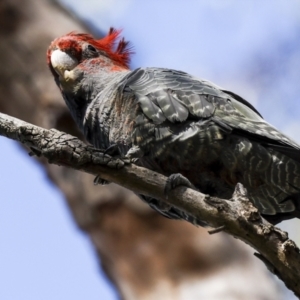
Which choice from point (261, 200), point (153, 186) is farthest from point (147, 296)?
point (153, 186)

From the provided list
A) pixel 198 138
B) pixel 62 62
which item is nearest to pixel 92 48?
pixel 62 62

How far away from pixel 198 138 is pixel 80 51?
1.01 meters

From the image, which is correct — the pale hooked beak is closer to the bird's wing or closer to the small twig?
the bird's wing

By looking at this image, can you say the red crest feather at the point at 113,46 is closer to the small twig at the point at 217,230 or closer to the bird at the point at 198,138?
the bird at the point at 198,138

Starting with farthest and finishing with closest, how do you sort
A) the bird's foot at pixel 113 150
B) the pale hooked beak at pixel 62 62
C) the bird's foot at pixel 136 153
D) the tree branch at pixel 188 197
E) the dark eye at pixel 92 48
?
the dark eye at pixel 92 48
the pale hooked beak at pixel 62 62
the bird's foot at pixel 136 153
the bird's foot at pixel 113 150
the tree branch at pixel 188 197

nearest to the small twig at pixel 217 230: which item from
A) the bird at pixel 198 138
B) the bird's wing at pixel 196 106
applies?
the bird at pixel 198 138

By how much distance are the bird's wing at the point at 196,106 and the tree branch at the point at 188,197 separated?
0.47 metres

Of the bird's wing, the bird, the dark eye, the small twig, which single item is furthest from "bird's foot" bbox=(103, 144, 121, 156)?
the dark eye

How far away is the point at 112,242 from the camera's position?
4.41 metres

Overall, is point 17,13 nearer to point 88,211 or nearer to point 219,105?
point 88,211

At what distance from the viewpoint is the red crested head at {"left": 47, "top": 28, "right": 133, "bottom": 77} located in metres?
3.25

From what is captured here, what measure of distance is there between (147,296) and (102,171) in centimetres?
207

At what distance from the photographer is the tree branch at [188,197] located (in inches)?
83.2

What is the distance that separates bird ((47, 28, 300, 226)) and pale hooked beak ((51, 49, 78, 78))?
0.35 metres
